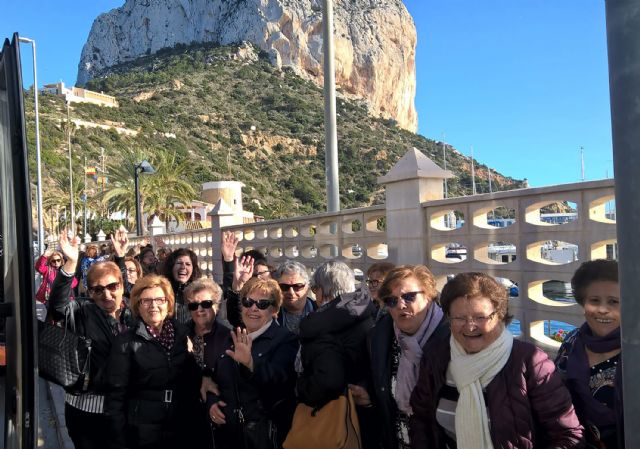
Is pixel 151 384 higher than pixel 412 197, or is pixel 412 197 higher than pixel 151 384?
pixel 412 197

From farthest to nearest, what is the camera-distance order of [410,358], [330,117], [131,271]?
[330,117]
[131,271]
[410,358]

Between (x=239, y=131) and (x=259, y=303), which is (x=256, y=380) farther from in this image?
(x=239, y=131)

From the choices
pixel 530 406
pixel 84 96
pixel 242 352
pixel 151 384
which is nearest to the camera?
pixel 530 406

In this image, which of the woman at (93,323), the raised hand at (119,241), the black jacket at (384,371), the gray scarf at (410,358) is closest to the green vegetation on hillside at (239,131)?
the raised hand at (119,241)

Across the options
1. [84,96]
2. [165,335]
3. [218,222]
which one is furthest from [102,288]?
[84,96]

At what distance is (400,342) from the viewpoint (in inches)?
117

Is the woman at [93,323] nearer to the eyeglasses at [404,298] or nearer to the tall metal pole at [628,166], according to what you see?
the eyeglasses at [404,298]

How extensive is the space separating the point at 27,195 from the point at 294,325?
2494 mm

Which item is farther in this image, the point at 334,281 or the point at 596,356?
the point at 334,281

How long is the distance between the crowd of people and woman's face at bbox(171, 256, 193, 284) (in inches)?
52.7

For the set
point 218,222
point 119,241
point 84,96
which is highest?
point 84,96

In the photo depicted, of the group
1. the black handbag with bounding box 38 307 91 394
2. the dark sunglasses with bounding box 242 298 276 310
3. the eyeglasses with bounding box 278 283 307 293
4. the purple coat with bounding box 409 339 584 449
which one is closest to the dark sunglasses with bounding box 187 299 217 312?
the dark sunglasses with bounding box 242 298 276 310

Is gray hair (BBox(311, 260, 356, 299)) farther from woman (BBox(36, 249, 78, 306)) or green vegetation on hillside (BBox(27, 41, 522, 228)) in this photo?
green vegetation on hillside (BBox(27, 41, 522, 228))

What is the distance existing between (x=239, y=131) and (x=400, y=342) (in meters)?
84.4
